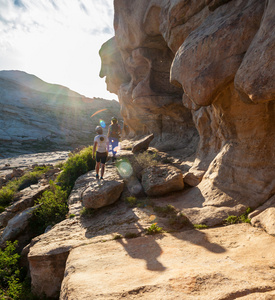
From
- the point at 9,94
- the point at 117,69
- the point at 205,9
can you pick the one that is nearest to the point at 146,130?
the point at 117,69

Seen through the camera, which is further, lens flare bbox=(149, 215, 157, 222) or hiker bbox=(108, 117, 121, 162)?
hiker bbox=(108, 117, 121, 162)

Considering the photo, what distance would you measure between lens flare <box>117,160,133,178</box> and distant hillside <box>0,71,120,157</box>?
1535 inches

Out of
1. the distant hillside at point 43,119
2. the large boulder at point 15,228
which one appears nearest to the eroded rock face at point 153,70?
the large boulder at point 15,228

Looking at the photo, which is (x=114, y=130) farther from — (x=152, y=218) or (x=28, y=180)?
(x=28, y=180)

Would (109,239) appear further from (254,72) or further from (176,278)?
(254,72)

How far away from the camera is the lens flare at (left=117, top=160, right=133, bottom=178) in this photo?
10055 mm

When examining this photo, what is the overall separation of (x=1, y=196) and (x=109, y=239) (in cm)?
1002

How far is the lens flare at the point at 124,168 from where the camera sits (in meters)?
10.1

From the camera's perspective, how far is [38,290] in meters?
5.58

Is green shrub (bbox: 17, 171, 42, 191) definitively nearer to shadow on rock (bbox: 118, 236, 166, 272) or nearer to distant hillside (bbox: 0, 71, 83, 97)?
shadow on rock (bbox: 118, 236, 166, 272)

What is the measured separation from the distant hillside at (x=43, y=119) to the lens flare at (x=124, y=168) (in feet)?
128

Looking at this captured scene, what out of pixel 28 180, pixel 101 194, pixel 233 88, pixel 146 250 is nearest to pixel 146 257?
pixel 146 250

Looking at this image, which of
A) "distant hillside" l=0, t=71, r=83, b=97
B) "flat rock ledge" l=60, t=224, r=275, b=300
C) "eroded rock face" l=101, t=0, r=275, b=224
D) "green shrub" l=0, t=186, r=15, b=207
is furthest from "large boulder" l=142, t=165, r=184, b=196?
"distant hillside" l=0, t=71, r=83, b=97

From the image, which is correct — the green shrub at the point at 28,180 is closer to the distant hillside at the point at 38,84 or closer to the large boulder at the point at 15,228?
the large boulder at the point at 15,228
